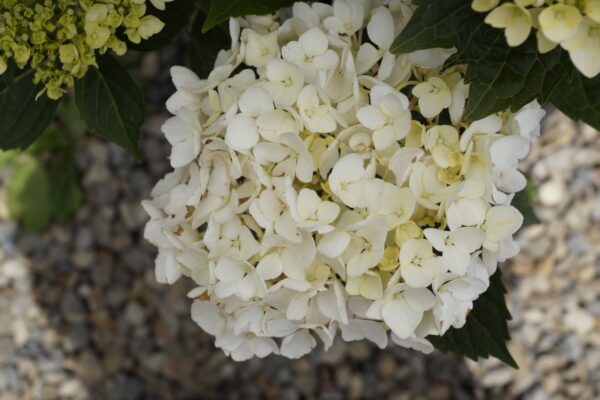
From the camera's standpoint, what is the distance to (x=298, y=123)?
727 mm

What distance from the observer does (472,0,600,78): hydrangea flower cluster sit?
23.3 inches

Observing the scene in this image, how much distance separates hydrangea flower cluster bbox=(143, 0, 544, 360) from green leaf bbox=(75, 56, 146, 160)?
5.0 inches

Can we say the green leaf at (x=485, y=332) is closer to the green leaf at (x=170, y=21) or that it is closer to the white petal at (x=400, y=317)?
the white petal at (x=400, y=317)

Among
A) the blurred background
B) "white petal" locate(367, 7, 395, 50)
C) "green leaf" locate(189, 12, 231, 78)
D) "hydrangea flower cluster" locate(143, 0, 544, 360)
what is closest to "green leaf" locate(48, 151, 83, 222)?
the blurred background

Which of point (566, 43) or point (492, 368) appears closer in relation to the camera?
point (566, 43)

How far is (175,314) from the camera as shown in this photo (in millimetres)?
1901

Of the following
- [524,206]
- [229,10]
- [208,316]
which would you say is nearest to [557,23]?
[229,10]

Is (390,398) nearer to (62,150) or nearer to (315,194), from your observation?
(62,150)

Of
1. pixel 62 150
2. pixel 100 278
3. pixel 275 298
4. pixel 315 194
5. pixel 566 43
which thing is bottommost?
pixel 100 278

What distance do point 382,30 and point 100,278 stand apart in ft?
4.46

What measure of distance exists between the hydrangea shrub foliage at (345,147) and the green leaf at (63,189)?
123cm

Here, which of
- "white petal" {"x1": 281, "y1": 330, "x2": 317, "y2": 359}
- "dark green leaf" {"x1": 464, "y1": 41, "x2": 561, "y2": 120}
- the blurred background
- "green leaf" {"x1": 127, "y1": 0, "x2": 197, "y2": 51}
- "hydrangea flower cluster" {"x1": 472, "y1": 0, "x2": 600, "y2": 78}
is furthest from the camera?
the blurred background

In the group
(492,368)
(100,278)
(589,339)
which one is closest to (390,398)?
(492,368)

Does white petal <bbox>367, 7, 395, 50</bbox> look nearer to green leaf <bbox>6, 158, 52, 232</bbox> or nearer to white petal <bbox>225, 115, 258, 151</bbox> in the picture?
white petal <bbox>225, 115, 258, 151</bbox>
